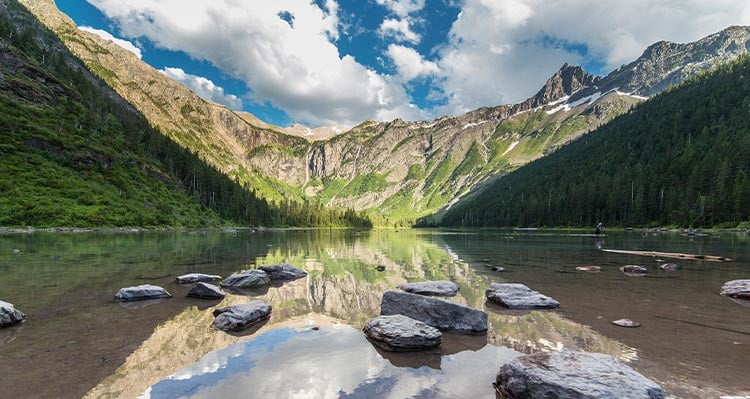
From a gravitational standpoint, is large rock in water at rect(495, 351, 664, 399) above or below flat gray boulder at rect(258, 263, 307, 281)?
above

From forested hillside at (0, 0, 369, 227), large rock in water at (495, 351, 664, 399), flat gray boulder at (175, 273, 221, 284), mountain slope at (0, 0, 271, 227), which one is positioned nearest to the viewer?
large rock in water at (495, 351, 664, 399)

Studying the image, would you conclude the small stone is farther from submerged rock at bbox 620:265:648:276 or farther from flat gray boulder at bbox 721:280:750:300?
submerged rock at bbox 620:265:648:276

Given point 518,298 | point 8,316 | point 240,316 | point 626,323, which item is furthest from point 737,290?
point 8,316

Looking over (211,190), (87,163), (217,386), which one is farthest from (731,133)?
(87,163)

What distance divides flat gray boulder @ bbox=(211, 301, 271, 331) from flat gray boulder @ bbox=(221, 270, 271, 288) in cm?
605

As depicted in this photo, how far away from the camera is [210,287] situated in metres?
16.7

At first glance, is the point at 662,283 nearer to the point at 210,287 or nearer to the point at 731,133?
the point at 210,287

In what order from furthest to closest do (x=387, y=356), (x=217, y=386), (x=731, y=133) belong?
1. (x=731, y=133)
2. (x=387, y=356)
3. (x=217, y=386)

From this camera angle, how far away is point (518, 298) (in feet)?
50.8

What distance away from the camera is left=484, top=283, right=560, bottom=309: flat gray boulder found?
14922mm

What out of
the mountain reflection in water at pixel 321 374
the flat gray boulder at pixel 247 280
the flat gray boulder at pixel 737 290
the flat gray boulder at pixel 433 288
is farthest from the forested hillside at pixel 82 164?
the flat gray boulder at pixel 737 290

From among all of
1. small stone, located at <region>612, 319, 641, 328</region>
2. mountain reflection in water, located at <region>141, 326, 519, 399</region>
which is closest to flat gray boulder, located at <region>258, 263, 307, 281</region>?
mountain reflection in water, located at <region>141, 326, 519, 399</region>

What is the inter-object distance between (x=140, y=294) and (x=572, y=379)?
16.9 m

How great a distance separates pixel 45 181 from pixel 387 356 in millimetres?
114908
